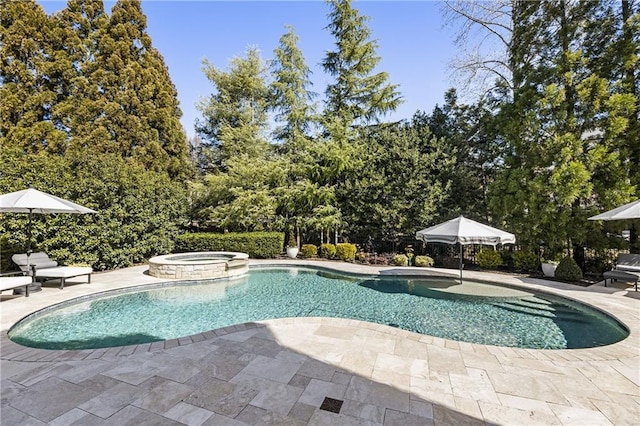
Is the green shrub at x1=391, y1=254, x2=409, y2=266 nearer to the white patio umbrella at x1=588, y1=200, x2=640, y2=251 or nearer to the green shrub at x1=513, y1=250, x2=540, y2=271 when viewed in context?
the green shrub at x1=513, y1=250, x2=540, y2=271

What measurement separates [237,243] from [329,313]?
28.4ft

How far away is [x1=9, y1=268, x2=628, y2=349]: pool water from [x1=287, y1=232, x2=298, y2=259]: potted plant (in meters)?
4.92

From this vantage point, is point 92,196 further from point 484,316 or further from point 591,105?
point 591,105

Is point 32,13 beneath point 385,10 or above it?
above

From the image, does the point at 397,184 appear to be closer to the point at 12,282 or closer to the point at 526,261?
the point at 526,261

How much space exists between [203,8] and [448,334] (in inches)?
457

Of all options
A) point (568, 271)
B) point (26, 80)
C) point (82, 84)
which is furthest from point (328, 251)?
point (26, 80)

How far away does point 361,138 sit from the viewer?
16.0 m

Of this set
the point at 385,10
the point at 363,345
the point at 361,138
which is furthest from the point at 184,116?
the point at 363,345

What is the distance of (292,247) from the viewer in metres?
15.1

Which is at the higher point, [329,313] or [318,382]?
[318,382]

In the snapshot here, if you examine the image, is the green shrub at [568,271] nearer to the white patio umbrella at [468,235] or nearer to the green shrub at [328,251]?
the white patio umbrella at [468,235]

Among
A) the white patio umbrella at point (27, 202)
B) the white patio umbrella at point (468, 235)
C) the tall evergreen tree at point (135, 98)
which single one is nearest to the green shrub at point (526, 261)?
the white patio umbrella at point (468, 235)

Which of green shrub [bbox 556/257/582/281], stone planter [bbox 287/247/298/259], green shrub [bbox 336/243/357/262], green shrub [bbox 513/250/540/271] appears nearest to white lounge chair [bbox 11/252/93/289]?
stone planter [bbox 287/247/298/259]
